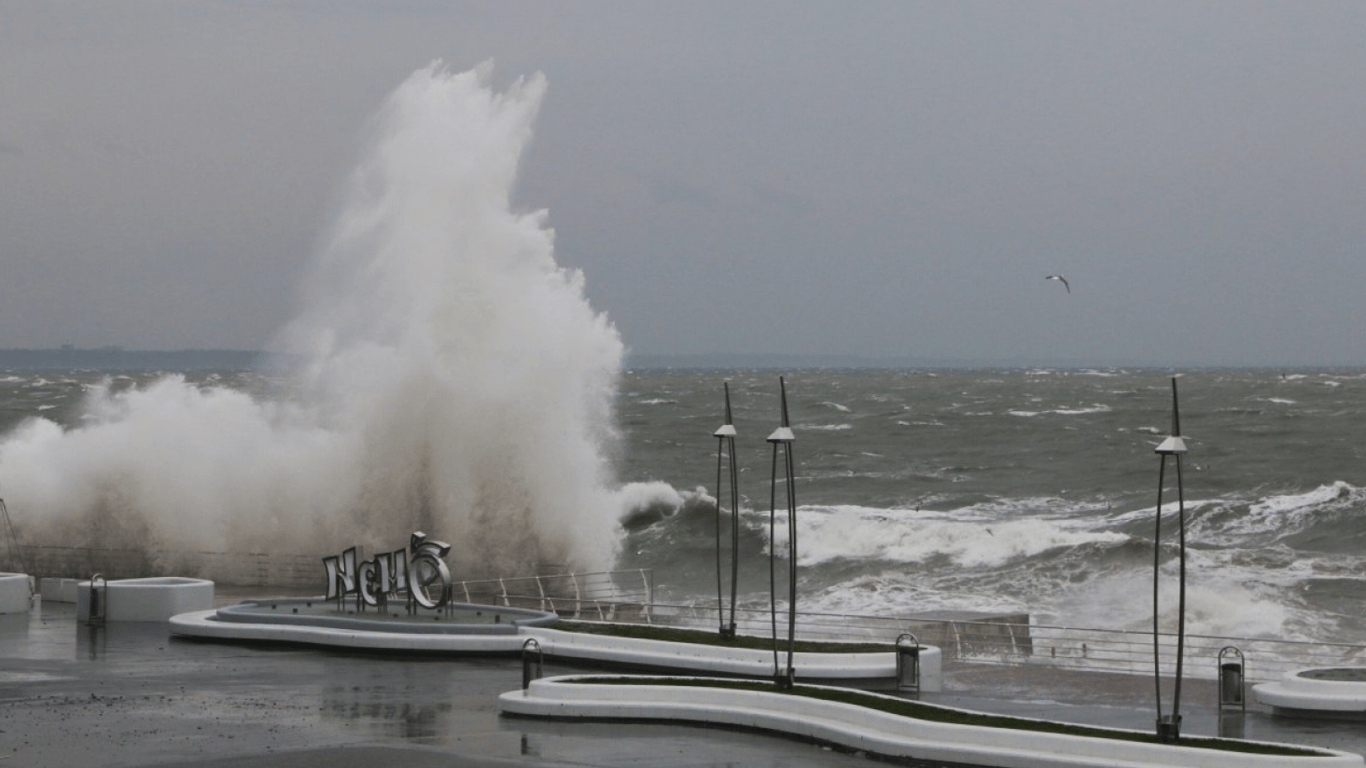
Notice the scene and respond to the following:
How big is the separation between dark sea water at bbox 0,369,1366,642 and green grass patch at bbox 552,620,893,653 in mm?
13380

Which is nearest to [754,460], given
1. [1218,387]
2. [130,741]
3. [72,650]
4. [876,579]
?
[876,579]

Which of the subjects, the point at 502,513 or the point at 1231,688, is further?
the point at 502,513

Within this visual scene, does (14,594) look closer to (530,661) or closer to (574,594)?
(574,594)

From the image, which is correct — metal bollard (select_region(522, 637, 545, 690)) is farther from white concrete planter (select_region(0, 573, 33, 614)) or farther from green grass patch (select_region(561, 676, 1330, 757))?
white concrete planter (select_region(0, 573, 33, 614))

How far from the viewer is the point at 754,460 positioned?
81500 mm

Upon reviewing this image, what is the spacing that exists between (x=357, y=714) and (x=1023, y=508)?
43666 millimetres

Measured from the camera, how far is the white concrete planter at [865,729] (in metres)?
16.8

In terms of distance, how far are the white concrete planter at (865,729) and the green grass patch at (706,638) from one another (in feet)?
11.2

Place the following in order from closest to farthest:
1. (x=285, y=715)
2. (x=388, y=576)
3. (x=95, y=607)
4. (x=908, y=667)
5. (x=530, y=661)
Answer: (x=285, y=715)
(x=530, y=661)
(x=908, y=667)
(x=388, y=576)
(x=95, y=607)

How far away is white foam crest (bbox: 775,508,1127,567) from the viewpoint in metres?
48.7

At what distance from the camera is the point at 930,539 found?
5159 cm

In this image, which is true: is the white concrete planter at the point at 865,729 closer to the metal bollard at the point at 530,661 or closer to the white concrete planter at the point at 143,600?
the metal bollard at the point at 530,661

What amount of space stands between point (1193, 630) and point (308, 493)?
21048 mm

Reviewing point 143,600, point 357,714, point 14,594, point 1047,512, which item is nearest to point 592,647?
point 357,714
